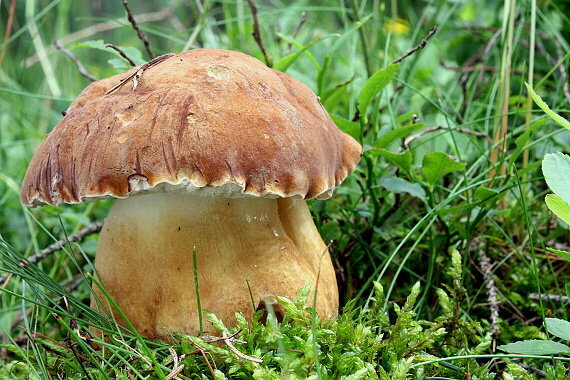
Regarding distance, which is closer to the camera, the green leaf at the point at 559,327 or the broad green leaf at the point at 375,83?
the green leaf at the point at 559,327

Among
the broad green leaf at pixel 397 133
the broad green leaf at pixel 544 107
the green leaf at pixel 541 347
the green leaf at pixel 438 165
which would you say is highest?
the broad green leaf at pixel 544 107

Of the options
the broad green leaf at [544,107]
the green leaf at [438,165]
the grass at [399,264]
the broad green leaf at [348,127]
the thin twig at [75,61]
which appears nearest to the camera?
the broad green leaf at [544,107]

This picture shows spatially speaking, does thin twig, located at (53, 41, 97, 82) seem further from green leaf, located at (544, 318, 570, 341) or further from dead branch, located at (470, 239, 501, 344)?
green leaf, located at (544, 318, 570, 341)

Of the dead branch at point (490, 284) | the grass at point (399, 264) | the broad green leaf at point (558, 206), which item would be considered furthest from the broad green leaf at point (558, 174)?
the dead branch at point (490, 284)

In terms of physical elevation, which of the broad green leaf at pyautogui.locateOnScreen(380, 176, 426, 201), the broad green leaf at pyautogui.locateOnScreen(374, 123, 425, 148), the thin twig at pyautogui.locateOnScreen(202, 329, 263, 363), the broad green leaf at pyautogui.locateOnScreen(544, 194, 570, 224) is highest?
the broad green leaf at pyautogui.locateOnScreen(544, 194, 570, 224)

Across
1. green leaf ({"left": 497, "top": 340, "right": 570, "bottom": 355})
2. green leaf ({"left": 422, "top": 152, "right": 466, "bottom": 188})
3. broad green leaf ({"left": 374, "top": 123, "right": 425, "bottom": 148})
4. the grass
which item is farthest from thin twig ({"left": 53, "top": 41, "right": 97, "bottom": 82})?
green leaf ({"left": 497, "top": 340, "right": 570, "bottom": 355})

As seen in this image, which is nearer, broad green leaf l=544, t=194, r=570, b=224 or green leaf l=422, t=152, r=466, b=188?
broad green leaf l=544, t=194, r=570, b=224

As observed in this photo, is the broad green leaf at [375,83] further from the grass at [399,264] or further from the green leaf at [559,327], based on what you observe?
the green leaf at [559,327]

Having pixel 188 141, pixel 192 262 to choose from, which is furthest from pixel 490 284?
pixel 188 141
